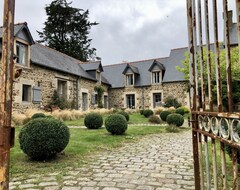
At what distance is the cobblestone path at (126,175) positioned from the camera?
117 inches

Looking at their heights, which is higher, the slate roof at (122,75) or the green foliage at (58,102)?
the slate roof at (122,75)

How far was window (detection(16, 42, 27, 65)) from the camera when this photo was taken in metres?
11.8

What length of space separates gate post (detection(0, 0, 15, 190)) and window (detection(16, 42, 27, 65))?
11.6m

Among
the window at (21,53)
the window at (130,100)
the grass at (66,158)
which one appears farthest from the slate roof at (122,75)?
the grass at (66,158)

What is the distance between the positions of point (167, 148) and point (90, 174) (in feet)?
9.09

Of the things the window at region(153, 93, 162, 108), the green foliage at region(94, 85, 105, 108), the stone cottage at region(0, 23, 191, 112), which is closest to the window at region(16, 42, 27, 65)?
the stone cottage at region(0, 23, 191, 112)

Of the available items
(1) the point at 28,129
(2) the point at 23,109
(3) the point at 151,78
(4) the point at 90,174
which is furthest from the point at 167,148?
(3) the point at 151,78

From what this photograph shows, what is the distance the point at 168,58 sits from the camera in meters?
22.5

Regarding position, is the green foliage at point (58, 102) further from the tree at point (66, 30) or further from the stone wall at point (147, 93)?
the tree at point (66, 30)

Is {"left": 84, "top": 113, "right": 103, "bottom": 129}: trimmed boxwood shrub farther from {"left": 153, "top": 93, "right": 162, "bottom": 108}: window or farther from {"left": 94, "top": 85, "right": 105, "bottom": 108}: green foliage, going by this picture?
{"left": 153, "top": 93, "right": 162, "bottom": 108}: window

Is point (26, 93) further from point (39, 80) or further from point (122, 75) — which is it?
point (122, 75)

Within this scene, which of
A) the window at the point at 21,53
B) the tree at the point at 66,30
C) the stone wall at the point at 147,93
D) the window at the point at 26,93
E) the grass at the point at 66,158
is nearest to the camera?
the grass at the point at 66,158

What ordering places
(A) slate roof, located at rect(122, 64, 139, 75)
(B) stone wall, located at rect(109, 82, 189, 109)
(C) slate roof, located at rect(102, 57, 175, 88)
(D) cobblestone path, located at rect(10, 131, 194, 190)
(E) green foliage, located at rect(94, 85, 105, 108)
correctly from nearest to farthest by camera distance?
(D) cobblestone path, located at rect(10, 131, 194, 190), (B) stone wall, located at rect(109, 82, 189, 109), (E) green foliage, located at rect(94, 85, 105, 108), (C) slate roof, located at rect(102, 57, 175, 88), (A) slate roof, located at rect(122, 64, 139, 75)

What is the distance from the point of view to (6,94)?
1243 millimetres
